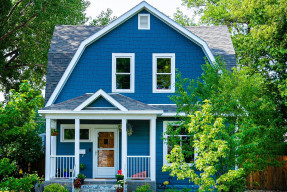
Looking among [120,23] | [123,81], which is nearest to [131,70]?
[123,81]

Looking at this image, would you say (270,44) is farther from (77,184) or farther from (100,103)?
(77,184)

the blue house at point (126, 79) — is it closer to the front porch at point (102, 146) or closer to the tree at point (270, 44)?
the front porch at point (102, 146)

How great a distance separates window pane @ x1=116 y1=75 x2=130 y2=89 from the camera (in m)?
17.2

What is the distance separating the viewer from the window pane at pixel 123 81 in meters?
17.2

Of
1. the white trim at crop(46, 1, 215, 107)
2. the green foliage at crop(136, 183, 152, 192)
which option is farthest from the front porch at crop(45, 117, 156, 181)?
the green foliage at crop(136, 183, 152, 192)

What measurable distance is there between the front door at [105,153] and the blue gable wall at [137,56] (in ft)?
6.17

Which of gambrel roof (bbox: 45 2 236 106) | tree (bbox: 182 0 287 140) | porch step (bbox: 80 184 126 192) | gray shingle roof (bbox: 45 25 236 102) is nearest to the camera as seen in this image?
porch step (bbox: 80 184 126 192)

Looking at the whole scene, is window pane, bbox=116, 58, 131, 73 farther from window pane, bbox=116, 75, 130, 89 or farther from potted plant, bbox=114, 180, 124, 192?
potted plant, bbox=114, 180, 124, 192

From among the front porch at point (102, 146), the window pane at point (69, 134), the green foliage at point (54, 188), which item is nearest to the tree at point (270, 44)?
the front porch at point (102, 146)

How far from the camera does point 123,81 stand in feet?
56.7

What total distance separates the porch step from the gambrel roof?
3.76m

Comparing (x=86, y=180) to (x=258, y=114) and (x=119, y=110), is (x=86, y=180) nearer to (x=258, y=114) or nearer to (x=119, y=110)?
(x=119, y=110)

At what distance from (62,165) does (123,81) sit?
4360 millimetres

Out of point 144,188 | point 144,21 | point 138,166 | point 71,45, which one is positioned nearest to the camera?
point 144,188
